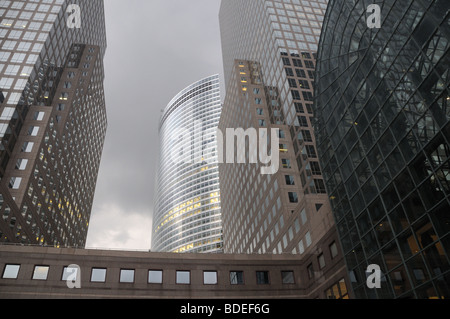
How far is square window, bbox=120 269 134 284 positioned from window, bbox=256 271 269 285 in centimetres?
1505

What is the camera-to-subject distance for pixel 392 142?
1051 inches

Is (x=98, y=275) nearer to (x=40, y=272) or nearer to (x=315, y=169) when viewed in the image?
(x=40, y=272)

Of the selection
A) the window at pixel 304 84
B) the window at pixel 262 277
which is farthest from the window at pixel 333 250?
the window at pixel 304 84

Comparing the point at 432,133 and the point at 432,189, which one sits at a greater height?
the point at 432,133

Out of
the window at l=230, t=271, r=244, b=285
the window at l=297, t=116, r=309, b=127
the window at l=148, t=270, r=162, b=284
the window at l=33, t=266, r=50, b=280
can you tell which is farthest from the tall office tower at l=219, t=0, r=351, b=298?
the window at l=33, t=266, r=50, b=280

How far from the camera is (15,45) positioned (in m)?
89.9

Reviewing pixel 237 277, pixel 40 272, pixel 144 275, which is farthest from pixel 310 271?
pixel 40 272

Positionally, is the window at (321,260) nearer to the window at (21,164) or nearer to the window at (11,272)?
the window at (11,272)

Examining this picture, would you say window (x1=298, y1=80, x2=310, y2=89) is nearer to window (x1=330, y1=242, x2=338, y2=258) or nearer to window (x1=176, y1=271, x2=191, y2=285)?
window (x1=330, y1=242, x2=338, y2=258)

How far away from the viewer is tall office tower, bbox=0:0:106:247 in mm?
75438

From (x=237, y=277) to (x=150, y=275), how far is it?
10423 millimetres
